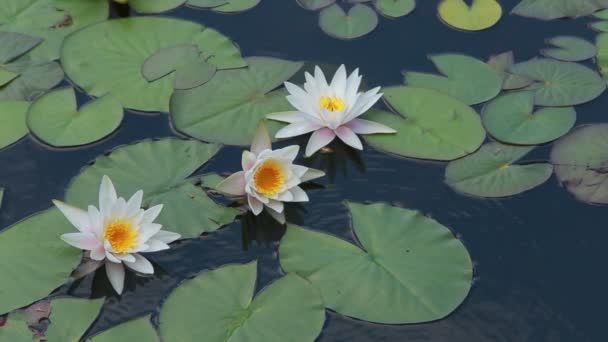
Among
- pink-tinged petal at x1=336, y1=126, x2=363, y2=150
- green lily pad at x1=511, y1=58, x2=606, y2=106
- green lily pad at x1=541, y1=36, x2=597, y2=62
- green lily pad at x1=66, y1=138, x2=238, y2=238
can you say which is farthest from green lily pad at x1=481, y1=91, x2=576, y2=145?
green lily pad at x1=66, y1=138, x2=238, y2=238

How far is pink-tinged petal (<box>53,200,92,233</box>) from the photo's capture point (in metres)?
2.73

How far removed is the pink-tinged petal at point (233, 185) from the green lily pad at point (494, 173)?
79 cm

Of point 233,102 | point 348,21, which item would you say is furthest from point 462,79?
point 233,102

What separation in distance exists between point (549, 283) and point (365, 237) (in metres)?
0.65

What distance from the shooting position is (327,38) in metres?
3.82

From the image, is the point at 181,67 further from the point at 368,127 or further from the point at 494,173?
the point at 494,173

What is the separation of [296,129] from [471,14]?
→ 125 centimetres

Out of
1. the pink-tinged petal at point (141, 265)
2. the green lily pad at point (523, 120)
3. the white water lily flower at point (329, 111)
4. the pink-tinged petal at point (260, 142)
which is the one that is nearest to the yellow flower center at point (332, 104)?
the white water lily flower at point (329, 111)

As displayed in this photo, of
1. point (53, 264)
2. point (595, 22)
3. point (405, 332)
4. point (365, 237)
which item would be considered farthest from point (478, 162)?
point (53, 264)

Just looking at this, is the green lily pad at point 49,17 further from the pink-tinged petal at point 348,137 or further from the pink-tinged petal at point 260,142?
the pink-tinged petal at point 348,137

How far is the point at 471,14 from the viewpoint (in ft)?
13.0

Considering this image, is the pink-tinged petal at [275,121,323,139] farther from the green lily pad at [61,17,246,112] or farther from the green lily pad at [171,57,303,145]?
the green lily pad at [61,17,246,112]

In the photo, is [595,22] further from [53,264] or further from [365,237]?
[53,264]

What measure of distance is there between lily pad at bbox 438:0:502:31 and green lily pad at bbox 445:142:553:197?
91 cm
